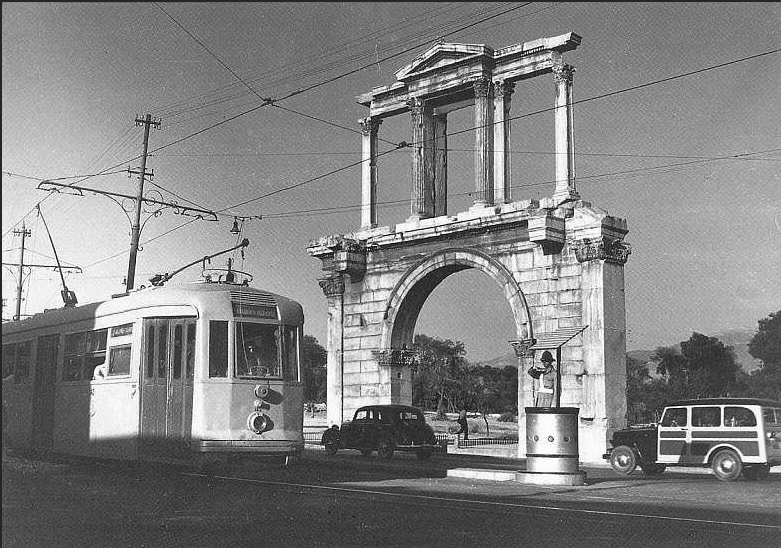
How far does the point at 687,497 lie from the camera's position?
576 inches

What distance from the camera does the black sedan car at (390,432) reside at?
25.4 m

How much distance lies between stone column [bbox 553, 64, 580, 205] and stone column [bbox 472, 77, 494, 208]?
241cm

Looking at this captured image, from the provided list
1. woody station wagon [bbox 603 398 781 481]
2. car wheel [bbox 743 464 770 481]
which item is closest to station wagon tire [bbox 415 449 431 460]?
woody station wagon [bbox 603 398 781 481]

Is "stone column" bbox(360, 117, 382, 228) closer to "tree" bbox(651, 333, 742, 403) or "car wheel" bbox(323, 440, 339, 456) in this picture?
"car wheel" bbox(323, 440, 339, 456)

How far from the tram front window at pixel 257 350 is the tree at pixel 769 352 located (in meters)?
29.4

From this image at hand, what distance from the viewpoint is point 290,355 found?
1516 cm

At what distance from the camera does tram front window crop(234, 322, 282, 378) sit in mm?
14627

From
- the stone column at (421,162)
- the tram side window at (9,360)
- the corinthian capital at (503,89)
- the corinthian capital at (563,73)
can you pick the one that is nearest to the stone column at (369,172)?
the stone column at (421,162)

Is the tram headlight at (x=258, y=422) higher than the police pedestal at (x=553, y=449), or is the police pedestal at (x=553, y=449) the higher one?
the tram headlight at (x=258, y=422)

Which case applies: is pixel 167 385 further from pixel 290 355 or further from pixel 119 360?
pixel 290 355

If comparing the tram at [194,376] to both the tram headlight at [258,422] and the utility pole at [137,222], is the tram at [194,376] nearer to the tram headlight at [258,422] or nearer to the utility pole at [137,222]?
the tram headlight at [258,422]

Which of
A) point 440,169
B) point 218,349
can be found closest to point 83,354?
point 218,349

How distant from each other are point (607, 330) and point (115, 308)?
565 inches

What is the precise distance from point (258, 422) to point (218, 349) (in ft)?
4.48
